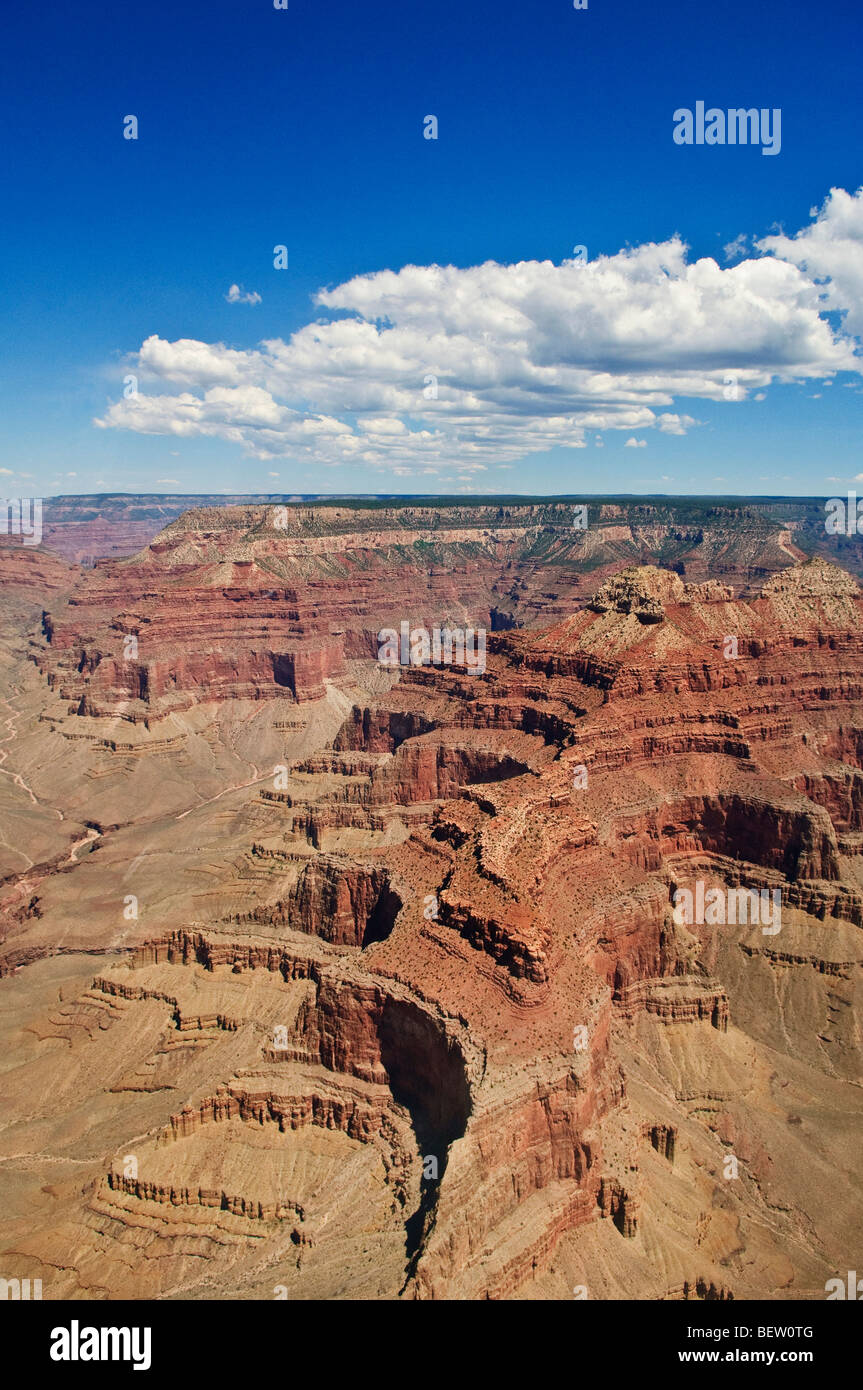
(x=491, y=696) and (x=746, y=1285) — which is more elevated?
(x=491, y=696)

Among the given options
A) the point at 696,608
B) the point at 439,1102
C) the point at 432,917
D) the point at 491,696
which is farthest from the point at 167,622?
the point at 439,1102

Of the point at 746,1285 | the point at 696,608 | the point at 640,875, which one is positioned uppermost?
the point at 696,608

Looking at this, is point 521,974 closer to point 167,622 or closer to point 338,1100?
point 338,1100

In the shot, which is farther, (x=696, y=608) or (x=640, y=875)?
(x=696, y=608)

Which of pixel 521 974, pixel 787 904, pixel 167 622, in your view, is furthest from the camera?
pixel 167 622

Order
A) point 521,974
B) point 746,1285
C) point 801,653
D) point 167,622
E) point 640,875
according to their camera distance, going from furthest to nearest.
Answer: point 167,622
point 801,653
point 640,875
point 521,974
point 746,1285
